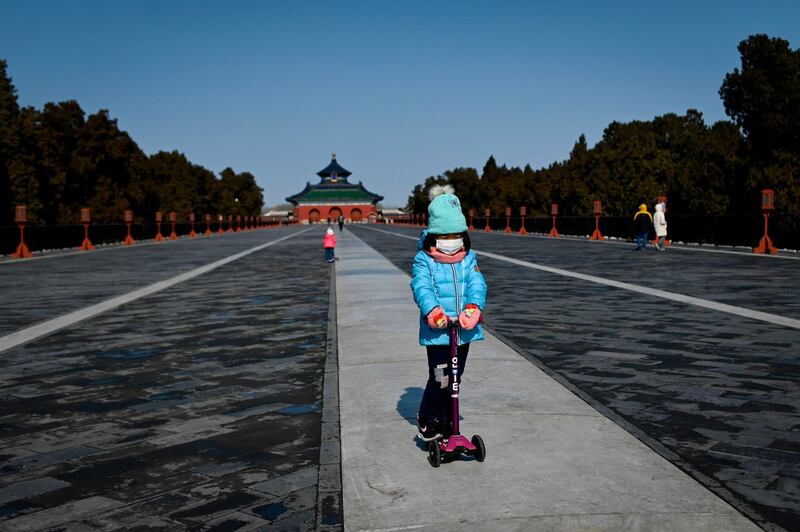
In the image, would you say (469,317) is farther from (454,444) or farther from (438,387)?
(454,444)

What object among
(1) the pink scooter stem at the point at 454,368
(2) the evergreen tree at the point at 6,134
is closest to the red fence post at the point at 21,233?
(2) the evergreen tree at the point at 6,134

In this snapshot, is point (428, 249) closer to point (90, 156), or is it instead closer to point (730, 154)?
point (730, 154)

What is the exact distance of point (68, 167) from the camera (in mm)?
43188

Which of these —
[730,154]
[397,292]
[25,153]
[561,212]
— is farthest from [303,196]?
[397,292]

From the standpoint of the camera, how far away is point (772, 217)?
82.3 feet

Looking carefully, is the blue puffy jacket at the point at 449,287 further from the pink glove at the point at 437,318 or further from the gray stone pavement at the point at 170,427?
the gray stone pavement at the point at 170,427

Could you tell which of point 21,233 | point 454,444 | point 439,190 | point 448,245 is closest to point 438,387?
point 454,444

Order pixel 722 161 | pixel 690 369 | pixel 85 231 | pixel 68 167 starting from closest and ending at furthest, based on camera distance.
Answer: pixel 690 369 < pixel 722 161 < pixel 85 231 < pixel 68 167

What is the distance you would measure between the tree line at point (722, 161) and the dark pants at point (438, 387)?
23.5 metres

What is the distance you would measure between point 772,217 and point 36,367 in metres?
23.7

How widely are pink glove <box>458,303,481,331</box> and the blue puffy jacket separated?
2.7 inches

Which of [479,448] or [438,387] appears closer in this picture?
[479,448]

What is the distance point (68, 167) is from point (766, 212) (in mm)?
35611

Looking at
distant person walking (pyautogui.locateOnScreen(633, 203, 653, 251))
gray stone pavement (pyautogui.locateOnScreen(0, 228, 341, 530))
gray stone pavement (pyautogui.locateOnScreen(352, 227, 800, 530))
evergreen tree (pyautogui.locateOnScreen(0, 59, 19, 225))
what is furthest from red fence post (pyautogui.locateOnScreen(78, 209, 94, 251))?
gray stone pavement (pyautogui.locateOnScreen(0, 228, 341, 530))
